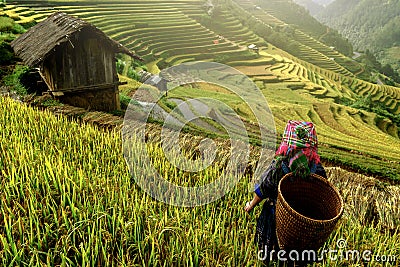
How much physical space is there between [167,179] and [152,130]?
4.90ft

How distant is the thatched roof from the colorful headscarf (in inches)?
270

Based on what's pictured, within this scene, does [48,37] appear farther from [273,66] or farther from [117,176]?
[273,66]

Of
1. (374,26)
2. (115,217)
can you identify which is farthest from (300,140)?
(374,26)

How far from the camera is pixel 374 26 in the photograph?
12294 centimetres

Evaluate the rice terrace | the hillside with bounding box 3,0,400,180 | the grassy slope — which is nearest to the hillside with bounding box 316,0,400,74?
the hillside with bounding box 3,0,400,180

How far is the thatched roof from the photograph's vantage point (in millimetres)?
7285

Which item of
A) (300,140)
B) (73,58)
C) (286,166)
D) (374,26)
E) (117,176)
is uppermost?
(374,26)

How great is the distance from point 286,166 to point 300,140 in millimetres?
212

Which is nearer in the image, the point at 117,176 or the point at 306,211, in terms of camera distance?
the point at 306,211

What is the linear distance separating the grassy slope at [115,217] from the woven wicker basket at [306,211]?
372 millimetres

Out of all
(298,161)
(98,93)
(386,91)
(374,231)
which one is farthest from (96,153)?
(386,91)

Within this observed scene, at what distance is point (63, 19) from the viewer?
8.53 metres

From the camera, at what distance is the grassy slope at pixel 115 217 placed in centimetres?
187

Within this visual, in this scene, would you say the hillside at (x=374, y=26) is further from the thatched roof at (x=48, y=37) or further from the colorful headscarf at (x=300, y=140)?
the colorful headscarf at (x=300, y=140)
